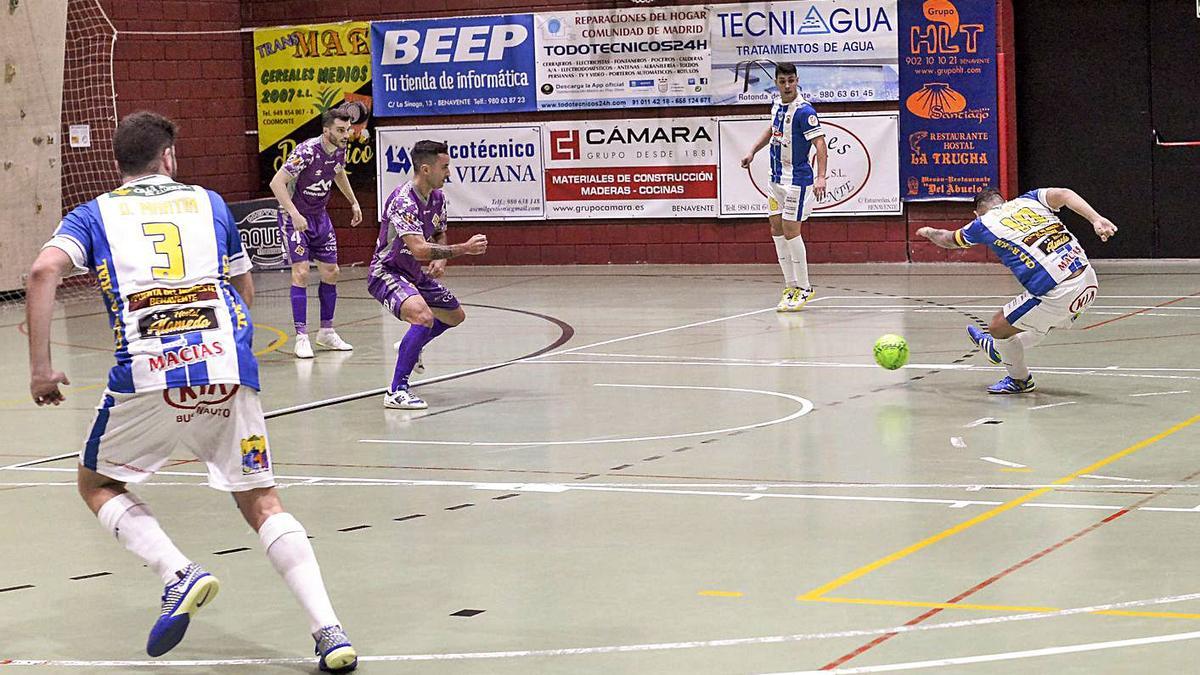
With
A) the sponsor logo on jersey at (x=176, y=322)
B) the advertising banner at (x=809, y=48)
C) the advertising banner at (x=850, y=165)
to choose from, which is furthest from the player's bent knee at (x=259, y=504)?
the advertising banner at (x=809, y=48)

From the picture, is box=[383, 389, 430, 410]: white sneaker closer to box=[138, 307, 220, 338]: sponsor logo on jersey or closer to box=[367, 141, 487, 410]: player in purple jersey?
box=[367, 141, 487, 410]: player in purple jersey

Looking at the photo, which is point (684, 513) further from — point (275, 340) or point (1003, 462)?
point (275, 340)

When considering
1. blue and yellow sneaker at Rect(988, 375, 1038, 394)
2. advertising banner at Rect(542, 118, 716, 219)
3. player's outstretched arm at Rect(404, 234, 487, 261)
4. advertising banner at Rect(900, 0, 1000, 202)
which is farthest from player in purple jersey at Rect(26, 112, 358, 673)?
advertising banner at Rect(542, 118, 716, 219)

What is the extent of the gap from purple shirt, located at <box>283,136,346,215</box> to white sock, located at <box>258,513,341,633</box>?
31.3 feet

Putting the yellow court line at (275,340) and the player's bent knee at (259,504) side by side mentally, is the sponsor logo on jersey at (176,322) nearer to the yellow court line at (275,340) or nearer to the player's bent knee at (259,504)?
the player's bent knee at (259,504)

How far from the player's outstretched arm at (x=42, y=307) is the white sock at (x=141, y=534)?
49 centimetres

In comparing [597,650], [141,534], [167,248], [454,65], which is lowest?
[597,650]

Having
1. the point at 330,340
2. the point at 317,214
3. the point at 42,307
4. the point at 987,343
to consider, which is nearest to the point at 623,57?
the point at 317,214

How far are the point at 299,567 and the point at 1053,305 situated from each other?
22.2 feet

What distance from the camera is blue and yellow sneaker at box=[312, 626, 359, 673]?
5.51 meters

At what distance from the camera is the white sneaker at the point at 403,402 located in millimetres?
11500

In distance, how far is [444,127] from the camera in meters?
23.0

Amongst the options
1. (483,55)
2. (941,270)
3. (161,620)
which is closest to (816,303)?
(941,270)

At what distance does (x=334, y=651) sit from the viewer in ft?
18.1
